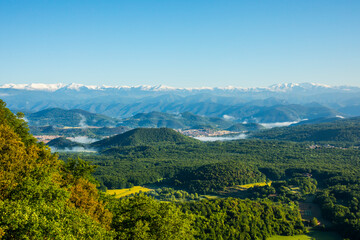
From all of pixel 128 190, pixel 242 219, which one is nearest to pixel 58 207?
pixel 242 219

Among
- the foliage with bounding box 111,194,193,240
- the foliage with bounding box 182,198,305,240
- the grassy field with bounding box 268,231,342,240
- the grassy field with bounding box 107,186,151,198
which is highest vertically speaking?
the foliage with bounding box 111,194,193,240

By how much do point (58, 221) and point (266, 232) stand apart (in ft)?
279

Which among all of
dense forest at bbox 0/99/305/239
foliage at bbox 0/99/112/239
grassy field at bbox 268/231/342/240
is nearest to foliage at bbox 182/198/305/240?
grassy field at bbox 268/231/342/240

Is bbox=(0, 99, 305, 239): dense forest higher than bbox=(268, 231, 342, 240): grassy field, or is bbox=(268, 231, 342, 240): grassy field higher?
bbox=(0, 99, 305, 239): dense forest

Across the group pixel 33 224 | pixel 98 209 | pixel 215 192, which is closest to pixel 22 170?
pixel 98 209

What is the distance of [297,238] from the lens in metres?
95.8

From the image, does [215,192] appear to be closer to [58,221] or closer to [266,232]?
[266,232]

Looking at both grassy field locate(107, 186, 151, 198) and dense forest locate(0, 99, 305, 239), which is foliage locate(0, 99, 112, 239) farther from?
grassy field locate(107, 186, 151, 198)

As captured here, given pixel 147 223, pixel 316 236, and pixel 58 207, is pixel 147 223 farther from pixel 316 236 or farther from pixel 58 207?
pixel 316 236

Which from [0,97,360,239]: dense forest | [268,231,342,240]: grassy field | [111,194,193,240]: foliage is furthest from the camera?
[268,231,342,240]: grassy field

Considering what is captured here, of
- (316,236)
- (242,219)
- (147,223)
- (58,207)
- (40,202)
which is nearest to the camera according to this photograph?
(58,207)

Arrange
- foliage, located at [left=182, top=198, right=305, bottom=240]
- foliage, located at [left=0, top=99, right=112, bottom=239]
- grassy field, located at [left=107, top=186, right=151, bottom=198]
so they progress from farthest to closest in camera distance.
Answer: grassy field, located at [left=107, top=186, right=151, bottom=198] < foliage, located at [left=182, top=198, right=305, bottom=240] < foliage, located at [left=0, top=99, right=112, bottom=239]

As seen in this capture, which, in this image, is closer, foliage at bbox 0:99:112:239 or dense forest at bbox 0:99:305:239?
foliage at bbox 0:99:112:239

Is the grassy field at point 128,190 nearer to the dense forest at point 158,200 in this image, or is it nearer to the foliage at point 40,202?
the dense forest at point 158,200
